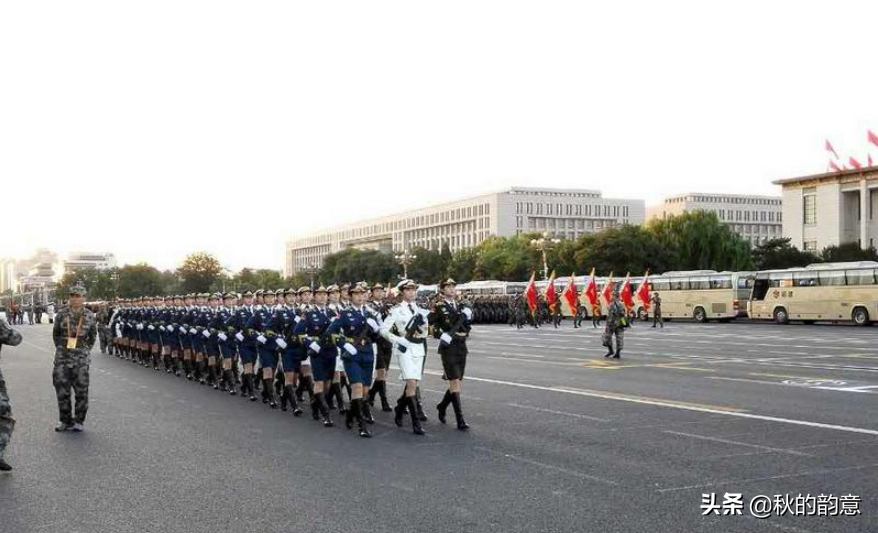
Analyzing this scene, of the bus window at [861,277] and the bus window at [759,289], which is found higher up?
the bus window at [861,277]

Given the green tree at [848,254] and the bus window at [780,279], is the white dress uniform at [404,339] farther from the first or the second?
the green tree at [848,254]

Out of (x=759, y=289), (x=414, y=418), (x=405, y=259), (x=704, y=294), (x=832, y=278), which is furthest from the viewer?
(x=405, y=259)

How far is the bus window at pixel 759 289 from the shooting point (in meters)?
51.2

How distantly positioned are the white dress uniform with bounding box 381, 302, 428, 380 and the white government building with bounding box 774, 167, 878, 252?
292 ft

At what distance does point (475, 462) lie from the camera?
9.22 metres

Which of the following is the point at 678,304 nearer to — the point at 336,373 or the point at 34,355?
the point at 34,355

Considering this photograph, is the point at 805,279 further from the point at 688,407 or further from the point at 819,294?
the point at 688,407

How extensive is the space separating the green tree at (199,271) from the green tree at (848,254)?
210 ft

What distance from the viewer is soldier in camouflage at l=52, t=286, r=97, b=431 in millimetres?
11812

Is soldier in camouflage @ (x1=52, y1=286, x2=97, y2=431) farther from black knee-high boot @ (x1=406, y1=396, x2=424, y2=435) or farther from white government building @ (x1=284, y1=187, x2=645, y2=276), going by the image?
white government building @ (x1=284, y1=187, x2=645, y2=276)

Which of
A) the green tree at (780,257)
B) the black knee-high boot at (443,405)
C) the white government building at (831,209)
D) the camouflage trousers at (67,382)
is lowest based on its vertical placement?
the black knee-high boot at (443,405)

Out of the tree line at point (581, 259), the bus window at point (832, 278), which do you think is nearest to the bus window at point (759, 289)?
the bus window at point (832, 278)

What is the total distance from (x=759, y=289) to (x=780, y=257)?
24650 millimetres

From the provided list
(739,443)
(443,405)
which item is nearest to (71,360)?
(443,405)
